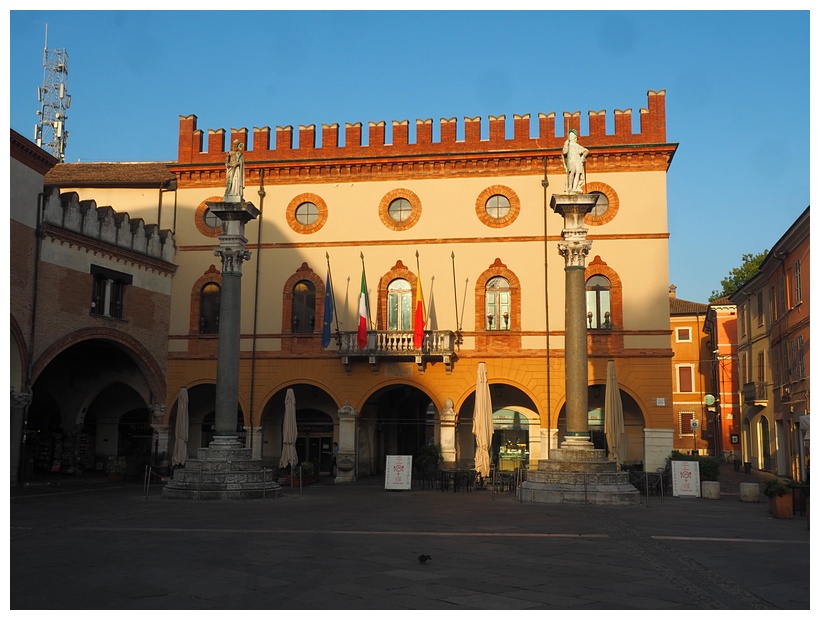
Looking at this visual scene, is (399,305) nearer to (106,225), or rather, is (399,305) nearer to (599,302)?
(599,302)

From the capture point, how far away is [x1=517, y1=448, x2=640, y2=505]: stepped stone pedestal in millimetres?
18750

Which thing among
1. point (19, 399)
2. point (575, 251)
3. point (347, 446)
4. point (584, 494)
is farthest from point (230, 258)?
point (584, 494)

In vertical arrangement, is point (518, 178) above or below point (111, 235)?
above

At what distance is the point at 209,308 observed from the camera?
31.0 metres

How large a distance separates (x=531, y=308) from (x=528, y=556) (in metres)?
18.4

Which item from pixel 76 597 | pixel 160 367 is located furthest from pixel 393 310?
pixel 76 597

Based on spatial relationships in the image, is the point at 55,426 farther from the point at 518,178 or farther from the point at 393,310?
the point at 518,178

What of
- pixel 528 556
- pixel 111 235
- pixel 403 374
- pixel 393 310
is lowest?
pixel 528 556

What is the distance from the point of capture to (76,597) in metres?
8.34

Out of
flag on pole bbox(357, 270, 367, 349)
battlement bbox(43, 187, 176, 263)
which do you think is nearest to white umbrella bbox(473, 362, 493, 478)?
flag on pole bbox(357, 270, 367, 349)

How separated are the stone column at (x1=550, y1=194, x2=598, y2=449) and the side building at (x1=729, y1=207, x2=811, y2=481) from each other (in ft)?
20.2
